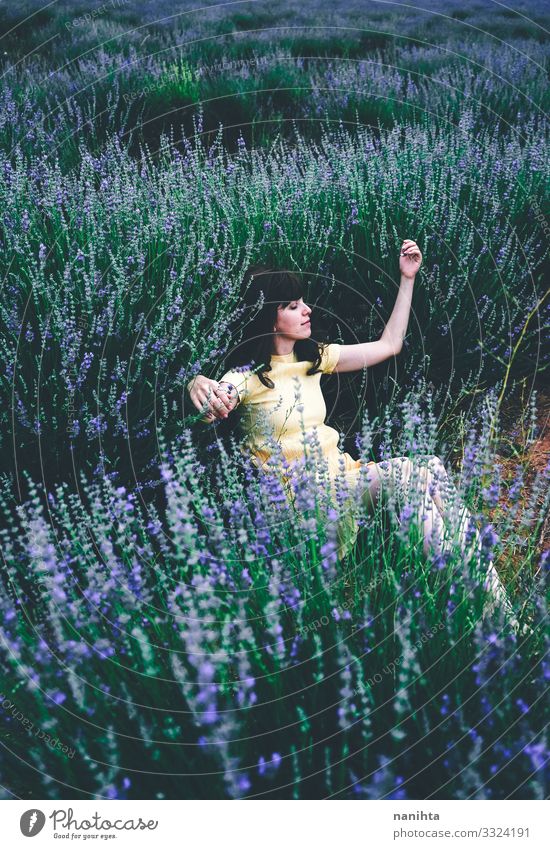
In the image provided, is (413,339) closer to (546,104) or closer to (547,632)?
(547,632)

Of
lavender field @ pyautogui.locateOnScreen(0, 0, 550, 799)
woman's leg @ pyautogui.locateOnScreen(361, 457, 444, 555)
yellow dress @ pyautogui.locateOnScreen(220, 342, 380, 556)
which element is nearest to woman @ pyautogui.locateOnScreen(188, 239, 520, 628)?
yellow dress @ pyautogui.locateOnScreen(220, 342, 380, 556)

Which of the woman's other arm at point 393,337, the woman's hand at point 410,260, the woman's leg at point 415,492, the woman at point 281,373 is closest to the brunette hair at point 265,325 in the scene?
the woman at point 281,373

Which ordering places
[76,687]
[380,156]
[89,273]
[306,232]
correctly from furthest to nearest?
[380,156], [306,232], [89,273], [76,687]

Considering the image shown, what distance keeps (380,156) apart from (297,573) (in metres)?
2.87

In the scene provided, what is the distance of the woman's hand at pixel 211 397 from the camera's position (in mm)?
2395

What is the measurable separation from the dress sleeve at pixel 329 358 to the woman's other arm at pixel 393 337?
0.02 m

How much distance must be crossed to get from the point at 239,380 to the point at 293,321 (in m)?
0.29

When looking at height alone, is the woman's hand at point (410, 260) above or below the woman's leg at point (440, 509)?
above

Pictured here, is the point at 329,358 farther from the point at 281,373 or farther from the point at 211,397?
the point at 211,397

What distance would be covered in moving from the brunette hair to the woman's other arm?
12cm

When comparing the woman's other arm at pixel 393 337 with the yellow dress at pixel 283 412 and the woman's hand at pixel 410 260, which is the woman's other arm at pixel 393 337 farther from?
the yellow dress at pixel 283 412

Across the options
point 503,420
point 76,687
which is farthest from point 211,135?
point 76,687

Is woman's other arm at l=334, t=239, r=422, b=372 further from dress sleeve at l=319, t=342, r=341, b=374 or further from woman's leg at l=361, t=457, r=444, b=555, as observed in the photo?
woman's leg at l=361, t=457, r=444, b=555

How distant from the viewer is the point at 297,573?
1.72 meters
